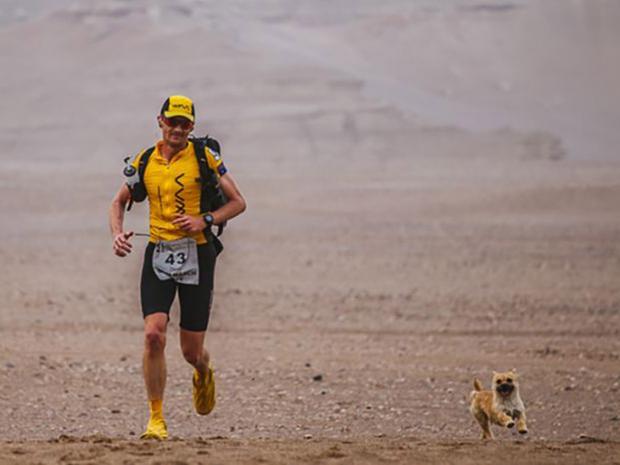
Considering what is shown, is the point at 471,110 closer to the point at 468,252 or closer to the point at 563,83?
the point at 563,83

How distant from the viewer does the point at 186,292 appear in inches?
371

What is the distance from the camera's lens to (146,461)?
8391mm

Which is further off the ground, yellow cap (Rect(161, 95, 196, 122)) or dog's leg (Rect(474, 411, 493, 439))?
yellow cap (Rect(161, 95, 196, 122))

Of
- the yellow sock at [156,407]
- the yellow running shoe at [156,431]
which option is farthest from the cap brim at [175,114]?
the yellow running shoe at [156,431]

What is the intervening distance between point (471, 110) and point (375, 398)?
84.5 meters

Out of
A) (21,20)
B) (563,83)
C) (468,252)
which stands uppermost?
(21,20)

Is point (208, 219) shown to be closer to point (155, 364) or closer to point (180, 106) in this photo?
point (180, 106)

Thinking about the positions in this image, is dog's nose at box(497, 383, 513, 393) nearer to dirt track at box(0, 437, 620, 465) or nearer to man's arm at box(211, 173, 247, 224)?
dirt track at box(0, 437, 620, 465)

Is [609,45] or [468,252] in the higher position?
[609,45]

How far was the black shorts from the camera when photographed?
930 cm

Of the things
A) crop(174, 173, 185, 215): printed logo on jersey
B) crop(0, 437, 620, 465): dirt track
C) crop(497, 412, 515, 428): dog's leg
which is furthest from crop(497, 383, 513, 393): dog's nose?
crop(174, 173, 185, 215): printed logo on jersey

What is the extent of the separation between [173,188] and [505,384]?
7.19 ft

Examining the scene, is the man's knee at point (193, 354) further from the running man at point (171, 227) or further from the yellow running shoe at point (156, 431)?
the yellow running shoe at point (156, 431)

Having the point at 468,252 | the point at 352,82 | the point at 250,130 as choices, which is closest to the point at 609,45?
the point at 352,82
